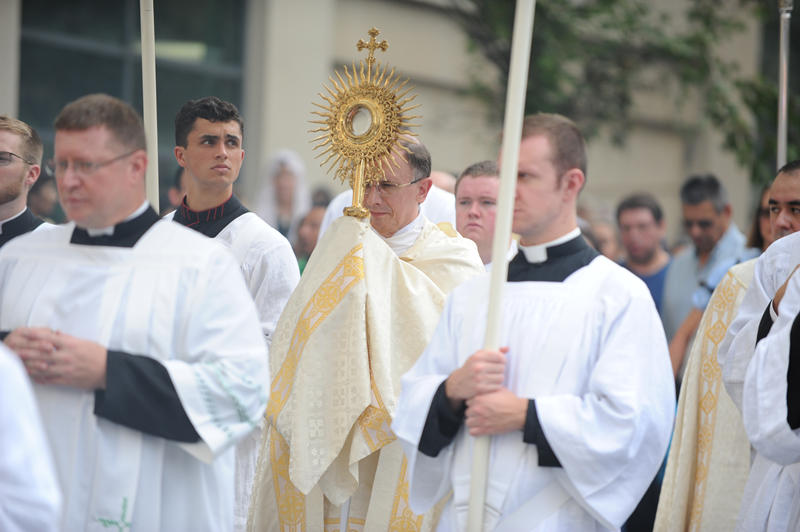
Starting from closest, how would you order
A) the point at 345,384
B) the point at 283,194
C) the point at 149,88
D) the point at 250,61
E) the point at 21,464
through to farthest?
the point at 21,464 → the point at 149,88 → the point at 345,384 → the point at 283,194 → the point at 250,61

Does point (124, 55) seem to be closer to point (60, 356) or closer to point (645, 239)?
point (645, 239)

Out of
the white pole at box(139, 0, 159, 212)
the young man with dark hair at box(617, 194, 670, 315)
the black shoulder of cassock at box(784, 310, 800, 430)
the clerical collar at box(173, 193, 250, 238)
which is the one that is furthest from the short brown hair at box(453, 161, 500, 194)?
the young man with dark hair at box(617, 194, 670, 315)

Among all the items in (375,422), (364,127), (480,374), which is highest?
(364,127)

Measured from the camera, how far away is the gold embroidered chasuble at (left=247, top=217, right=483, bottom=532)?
335 centimetres

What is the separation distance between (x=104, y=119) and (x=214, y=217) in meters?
1.41

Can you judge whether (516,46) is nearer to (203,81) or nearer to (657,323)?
(657,323)

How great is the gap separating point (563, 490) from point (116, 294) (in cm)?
139

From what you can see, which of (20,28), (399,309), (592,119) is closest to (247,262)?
(399,309)

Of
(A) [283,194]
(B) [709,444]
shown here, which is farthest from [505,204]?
(A) [283,194]

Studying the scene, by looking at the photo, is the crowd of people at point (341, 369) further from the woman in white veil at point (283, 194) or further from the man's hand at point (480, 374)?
the woman in white veil at point (283, 194)

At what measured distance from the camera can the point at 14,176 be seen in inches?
139

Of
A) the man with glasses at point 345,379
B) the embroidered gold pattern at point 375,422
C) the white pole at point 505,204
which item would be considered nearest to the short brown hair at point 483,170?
the man with glasses at point 345,379

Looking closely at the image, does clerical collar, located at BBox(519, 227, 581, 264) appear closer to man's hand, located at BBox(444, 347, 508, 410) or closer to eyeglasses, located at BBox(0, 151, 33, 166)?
man's hand, located at BBox(444, 347, 508, 410)

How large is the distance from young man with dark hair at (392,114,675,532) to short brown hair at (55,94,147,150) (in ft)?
3.66
